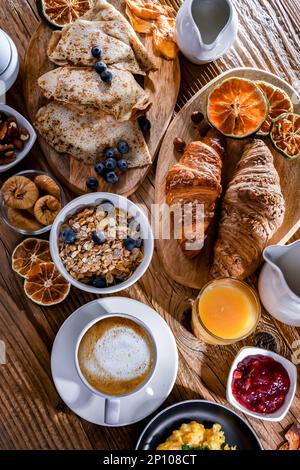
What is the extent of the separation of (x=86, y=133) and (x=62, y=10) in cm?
48

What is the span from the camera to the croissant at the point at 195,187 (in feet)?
6.54

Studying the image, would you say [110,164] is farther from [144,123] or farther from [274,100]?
[274,100]

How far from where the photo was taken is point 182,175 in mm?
2000

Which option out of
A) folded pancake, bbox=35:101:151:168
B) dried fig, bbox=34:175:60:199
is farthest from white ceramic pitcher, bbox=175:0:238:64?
dried fig, bbox=34:175:60:199

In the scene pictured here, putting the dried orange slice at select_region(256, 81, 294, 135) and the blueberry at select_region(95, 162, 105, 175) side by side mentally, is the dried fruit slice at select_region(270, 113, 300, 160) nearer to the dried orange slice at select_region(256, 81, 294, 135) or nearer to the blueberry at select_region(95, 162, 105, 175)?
the dried orange slice at select_region(256, 81, 294, 135)

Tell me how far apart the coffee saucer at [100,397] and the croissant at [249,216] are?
295mm

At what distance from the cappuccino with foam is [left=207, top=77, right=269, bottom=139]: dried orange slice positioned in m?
0.79

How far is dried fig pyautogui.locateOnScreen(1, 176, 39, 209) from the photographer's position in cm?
201

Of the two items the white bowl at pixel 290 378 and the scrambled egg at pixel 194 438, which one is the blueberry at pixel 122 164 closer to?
the white bowl at pixel 290 378

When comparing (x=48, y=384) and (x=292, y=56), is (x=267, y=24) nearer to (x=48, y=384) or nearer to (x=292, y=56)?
(x=292, y=56)

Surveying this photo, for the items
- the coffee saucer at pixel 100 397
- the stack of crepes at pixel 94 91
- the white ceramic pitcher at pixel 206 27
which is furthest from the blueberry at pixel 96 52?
the coffee saucer at pixel 100 397

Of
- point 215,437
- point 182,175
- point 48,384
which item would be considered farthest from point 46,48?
point 215,437

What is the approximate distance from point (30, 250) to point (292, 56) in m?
1.28

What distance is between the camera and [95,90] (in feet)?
6.54
